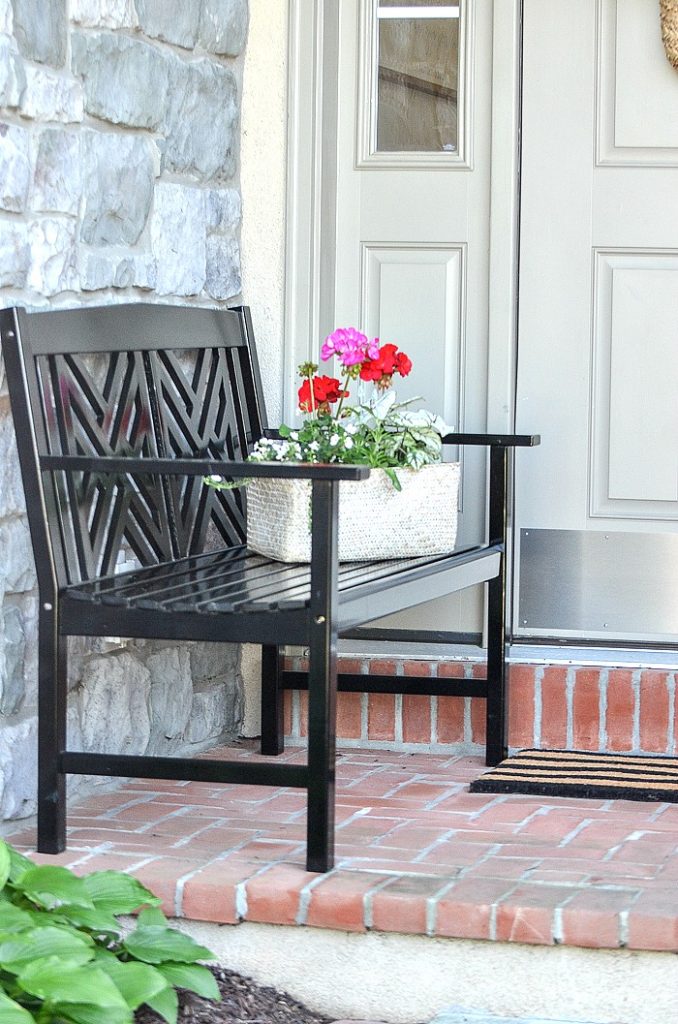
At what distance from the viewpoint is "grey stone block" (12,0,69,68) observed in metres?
2.98

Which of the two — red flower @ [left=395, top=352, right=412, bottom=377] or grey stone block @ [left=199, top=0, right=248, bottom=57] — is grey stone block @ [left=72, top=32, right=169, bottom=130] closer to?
grey stone block @ [left=199, top=0, right=248, bottom=57]

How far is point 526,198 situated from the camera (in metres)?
4.00

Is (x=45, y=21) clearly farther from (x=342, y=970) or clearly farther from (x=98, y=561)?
(x=342, y=970)

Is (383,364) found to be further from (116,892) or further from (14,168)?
(116,892)

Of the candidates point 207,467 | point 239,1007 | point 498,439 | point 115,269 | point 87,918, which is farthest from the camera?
point 498,439

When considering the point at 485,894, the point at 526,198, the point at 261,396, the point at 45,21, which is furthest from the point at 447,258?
the point at 485,894

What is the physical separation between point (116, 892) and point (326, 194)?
2.20 m

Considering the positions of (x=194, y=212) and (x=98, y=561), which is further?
(x=194, y=212)

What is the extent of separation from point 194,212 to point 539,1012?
6.95 ft

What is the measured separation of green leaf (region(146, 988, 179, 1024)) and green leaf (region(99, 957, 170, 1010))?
0.03 metres

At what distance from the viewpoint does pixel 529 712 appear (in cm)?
391

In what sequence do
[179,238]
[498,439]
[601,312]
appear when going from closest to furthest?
[179,238] → [498,439] → [601,312]

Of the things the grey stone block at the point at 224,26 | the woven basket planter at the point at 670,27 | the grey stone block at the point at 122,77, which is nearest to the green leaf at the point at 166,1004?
the grey stone block at the point at 122,77

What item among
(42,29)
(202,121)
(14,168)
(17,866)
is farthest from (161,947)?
(202,121)
